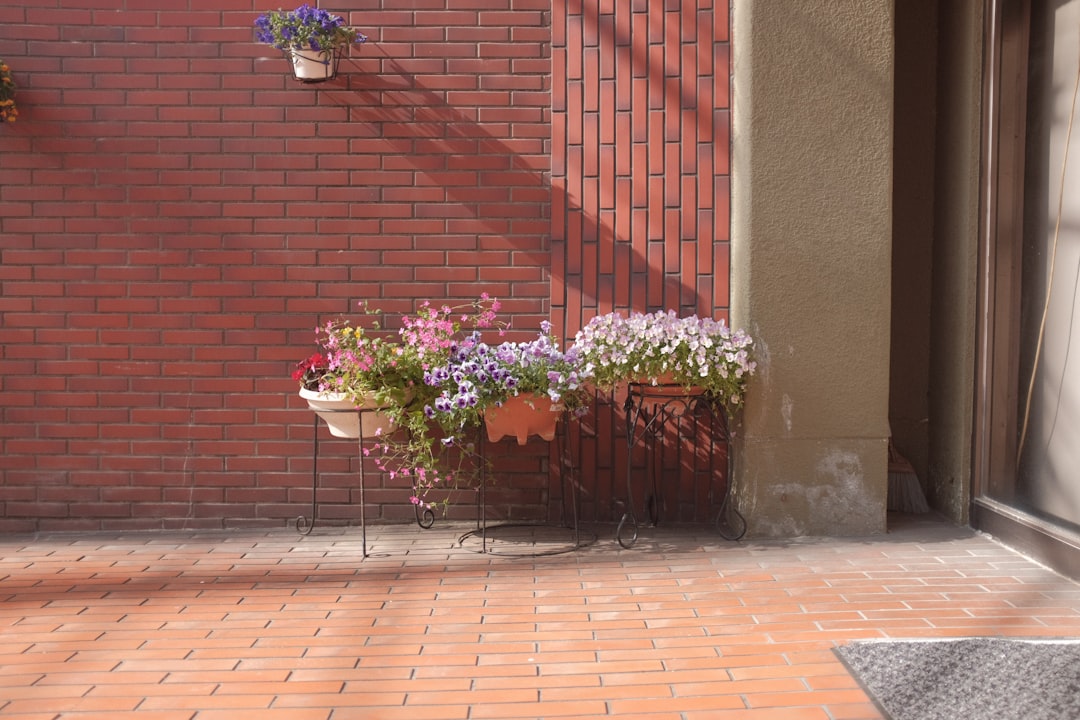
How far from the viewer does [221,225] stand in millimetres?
4738

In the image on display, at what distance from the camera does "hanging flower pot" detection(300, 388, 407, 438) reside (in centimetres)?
421

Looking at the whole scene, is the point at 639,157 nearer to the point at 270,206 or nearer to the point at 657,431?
the point at 657,431

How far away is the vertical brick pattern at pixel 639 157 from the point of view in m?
4.69

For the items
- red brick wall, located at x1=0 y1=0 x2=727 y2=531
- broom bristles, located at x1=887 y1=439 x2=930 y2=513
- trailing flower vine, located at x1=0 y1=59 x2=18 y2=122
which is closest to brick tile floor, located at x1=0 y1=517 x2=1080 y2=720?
broom bristles, located at x1=887 y1=439 x2=930 y2=513

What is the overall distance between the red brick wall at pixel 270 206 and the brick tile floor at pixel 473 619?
1.70 feet

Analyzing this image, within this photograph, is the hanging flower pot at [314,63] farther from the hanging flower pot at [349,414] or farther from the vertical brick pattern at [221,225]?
the hanging flower pot at [349,414]

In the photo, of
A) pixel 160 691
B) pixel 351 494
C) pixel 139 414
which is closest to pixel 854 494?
pixel 351 494

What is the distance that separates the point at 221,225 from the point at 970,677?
3.69 meters

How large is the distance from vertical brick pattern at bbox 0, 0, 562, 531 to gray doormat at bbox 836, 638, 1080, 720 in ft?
7.92

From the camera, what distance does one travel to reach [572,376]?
13.7 ft

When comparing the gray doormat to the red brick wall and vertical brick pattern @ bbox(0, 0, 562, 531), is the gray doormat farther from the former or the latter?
vertical brick pattern @ bbox(0, 0, 562, 531)

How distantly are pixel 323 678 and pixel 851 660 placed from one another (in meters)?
1.54

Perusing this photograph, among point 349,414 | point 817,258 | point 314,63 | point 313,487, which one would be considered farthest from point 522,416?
point 314,63

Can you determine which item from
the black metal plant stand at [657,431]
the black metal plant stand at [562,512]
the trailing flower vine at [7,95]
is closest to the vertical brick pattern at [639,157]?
the black metal plant stand at [657,431]
